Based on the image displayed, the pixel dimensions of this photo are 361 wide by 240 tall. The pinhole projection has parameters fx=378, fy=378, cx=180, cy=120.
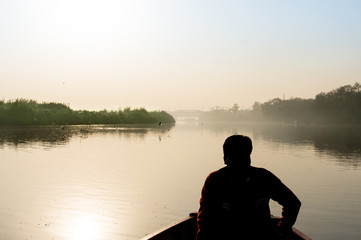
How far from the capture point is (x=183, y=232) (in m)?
6.70

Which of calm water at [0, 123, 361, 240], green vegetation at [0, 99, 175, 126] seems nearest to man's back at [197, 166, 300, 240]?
calm water at [0, 123, 361, 240]

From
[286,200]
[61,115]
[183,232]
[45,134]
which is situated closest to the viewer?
[286,200]

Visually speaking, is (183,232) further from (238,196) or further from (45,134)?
(45,134)

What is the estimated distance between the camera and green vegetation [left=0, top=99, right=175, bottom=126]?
328 feet

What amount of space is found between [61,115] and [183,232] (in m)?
113

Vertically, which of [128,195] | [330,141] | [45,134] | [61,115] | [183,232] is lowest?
[128,195]

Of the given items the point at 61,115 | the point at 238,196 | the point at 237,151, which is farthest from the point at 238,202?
the point at 61,115

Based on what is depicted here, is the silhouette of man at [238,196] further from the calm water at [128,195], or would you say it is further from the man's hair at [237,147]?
the calm water at [128,195]

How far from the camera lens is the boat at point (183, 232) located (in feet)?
20.0

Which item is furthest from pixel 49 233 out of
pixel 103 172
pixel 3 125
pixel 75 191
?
pixel 3 125

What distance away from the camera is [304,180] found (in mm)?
21922

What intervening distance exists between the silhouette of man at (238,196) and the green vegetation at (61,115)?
10480 centimetres

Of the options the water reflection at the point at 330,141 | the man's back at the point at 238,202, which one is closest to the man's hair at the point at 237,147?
the man's back at the point at 238,202

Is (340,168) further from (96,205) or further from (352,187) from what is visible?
(96,205)
